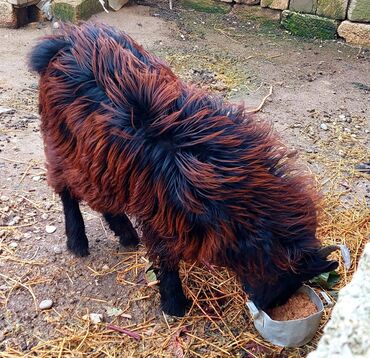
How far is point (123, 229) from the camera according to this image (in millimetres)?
3506

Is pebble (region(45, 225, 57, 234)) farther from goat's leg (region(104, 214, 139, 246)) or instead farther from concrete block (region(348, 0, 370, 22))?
concrete block (region(348, 0, 370, 22))

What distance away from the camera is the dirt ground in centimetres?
302

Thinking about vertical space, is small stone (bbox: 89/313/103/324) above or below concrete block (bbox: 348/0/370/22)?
below

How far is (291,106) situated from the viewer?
570 centimetres

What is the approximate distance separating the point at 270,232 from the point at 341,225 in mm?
1553

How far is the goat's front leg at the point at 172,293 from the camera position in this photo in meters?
2.98

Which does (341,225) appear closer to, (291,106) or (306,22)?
(291,106)

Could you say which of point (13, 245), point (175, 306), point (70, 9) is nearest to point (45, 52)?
point (13, 245)

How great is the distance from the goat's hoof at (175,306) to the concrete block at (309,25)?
17.7ft

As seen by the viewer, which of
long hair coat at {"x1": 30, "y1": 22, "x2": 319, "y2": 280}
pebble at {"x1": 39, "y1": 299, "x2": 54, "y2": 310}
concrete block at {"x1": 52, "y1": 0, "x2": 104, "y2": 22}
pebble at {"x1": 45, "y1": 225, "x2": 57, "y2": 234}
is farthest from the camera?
concrete block at {"x1": 52, "y1": 0, "x2": 104, "y2": 22}

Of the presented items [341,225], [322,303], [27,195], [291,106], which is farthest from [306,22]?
[322,303]

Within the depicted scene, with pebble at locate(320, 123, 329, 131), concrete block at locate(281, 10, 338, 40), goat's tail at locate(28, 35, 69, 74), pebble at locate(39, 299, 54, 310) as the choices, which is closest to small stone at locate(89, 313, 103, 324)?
pebble at locate(39, 299, 54, 310)

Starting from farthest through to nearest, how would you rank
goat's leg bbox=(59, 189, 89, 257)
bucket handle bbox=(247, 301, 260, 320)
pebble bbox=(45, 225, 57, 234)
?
pebble bbox=(45, 225, 57, 234), goat's leg bbox=(59, 189, 89, 257), bucket handle bbox=(247, 301, 260, 320)

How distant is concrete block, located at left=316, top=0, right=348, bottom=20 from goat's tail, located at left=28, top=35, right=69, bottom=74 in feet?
17.2
